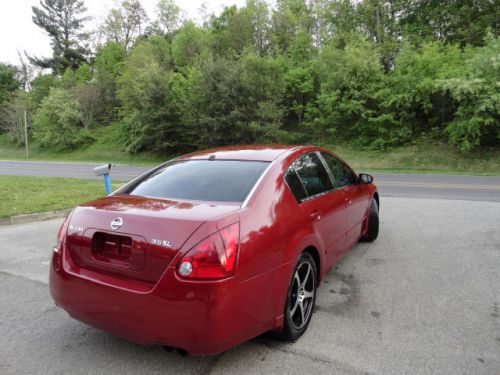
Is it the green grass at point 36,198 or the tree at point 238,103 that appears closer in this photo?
the green grass at point 36,198

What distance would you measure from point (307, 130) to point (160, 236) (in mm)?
25809

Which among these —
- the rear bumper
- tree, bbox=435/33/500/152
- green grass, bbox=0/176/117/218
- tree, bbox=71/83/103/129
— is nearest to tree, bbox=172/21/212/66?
tree, bbox=71/83/103/129

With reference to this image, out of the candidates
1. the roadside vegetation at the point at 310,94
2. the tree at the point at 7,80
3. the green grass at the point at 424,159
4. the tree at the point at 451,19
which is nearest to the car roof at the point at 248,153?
the green grass at the point at 424,159

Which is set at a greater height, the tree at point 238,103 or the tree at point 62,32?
the tree at point 62,32

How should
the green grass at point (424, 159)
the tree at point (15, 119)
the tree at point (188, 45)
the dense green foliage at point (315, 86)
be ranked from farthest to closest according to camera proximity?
the tree at point (15, 119) → the tree at point (188, 45) → the dense green foliage at point (315, 86) → the green grass at point (424, 159)

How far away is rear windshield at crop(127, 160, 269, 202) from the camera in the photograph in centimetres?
294

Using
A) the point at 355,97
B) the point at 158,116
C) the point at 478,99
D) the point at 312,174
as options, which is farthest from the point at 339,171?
the point at 158,116

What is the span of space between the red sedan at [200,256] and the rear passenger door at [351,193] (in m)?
0.90

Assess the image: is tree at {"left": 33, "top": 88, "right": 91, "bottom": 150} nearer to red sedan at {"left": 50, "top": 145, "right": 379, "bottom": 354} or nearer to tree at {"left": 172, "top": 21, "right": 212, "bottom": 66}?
tree at {"left": 172, "top": 21, "right": 212, "bottom": 66}

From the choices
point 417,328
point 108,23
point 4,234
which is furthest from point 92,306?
point 108,23

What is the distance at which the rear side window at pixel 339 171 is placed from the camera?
4.30 m

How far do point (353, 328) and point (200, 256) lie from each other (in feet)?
5.42

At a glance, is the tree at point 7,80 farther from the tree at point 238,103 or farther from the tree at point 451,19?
the tree at point 451,19

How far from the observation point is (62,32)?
210ft
